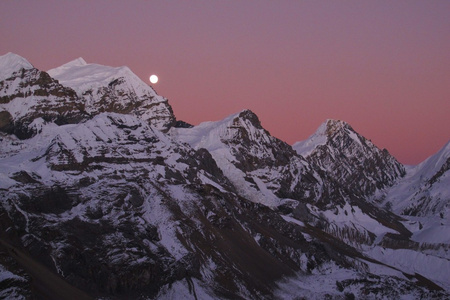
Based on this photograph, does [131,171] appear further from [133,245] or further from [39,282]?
[39,282]

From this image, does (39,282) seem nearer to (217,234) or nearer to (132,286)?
(132,286)

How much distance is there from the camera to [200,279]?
148m

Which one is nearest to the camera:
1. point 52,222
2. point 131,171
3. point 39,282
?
point 39,282

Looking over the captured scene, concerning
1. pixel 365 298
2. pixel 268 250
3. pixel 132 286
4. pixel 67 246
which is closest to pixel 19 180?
pixel 67 246

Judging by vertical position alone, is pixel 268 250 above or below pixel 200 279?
above

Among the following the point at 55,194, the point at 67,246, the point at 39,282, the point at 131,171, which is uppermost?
the point at 131,171

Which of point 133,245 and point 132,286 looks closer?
point 132,286

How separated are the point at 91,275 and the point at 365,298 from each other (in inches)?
2624

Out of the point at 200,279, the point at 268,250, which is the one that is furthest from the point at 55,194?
the point at 268,250

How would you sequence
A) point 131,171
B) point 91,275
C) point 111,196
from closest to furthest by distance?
point 91,275 → point 111,196 → point 131,171

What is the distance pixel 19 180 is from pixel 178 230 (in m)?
35.5

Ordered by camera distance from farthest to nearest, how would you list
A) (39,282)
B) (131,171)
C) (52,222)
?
1. (131,171)
2. (52,222)
3. (39,282)

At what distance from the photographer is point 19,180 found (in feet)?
520

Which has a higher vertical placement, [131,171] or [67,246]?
[131,171]
